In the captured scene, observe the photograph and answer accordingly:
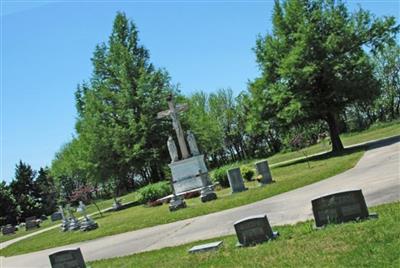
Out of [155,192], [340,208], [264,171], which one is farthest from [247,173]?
[340,208]

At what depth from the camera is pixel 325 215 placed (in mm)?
10109

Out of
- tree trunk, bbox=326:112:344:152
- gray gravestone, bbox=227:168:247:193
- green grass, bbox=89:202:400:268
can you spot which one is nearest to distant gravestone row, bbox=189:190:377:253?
green grass, bbox=89:202:400:268

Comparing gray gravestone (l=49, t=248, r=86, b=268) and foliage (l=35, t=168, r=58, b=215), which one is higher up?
foliage (l=35, t=168, r=58, b=215)

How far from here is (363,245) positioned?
26.1ft

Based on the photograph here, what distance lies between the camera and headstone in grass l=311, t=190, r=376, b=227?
9781 millimetres

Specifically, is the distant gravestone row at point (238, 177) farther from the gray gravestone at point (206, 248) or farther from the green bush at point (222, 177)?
the gray gravestone at point (206, 248)

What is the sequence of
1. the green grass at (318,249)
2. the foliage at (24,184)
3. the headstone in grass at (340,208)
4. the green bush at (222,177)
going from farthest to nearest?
the foliage at (24,184)
the green bush at (222,177)
the headstone in grass at (340,208)
the green grass at (318,249)

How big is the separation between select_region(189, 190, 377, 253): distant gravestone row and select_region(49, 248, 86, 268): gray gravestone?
Result: 3210 mm

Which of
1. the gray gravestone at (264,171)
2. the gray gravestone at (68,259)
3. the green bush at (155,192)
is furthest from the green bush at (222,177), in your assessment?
the gray gravestone at (68,259)

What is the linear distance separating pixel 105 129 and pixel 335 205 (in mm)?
38216

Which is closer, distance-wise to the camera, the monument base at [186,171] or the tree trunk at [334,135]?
the monument base at [186,171]

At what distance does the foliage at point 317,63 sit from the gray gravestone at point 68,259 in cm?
2203

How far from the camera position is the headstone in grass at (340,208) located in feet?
32.1

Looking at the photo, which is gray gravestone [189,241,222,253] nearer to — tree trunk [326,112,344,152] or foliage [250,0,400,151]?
foliage [250,0,400,151]
